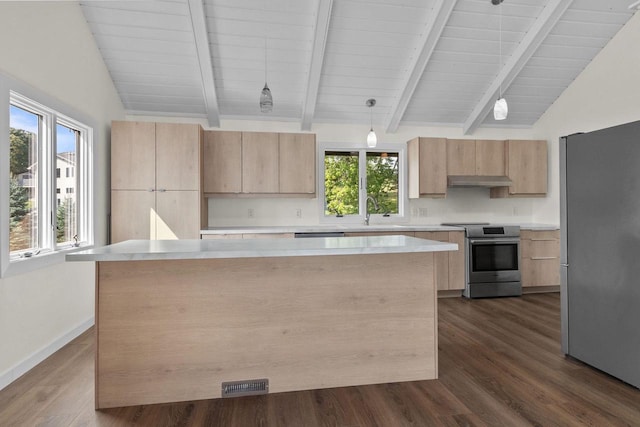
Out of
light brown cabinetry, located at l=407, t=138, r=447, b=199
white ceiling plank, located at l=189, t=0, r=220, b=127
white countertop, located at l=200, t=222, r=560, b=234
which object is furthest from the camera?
light brown cabinetry, located at l=407, t=138, r=447, b=199

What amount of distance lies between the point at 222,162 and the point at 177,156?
0.54 meters

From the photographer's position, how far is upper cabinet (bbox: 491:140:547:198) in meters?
5.02

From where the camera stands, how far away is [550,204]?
16.9ft

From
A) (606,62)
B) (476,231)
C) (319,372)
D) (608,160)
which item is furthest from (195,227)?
(606,62)

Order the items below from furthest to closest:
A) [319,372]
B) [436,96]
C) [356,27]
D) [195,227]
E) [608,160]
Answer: [436,96] < [195,227] < [356,27] < [608,160] < [319,372]

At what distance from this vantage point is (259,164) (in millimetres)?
4508

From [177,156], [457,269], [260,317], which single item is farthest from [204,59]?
[457,269]

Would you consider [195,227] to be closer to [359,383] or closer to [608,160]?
[359,383]

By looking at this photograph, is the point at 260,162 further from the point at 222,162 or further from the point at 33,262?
the point at 33,262

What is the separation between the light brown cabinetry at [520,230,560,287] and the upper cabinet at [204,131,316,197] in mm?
2820

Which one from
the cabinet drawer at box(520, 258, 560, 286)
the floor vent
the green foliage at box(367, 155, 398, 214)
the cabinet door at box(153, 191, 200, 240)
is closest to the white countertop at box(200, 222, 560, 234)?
the cabinet door at box(153, 191, 200, 240)

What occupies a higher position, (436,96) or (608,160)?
(436,96)

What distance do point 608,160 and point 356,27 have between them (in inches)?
101

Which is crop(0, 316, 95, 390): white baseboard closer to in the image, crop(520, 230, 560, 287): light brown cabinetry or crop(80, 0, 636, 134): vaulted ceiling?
crop(80, 0, 636, 134): vaulted ceiling
